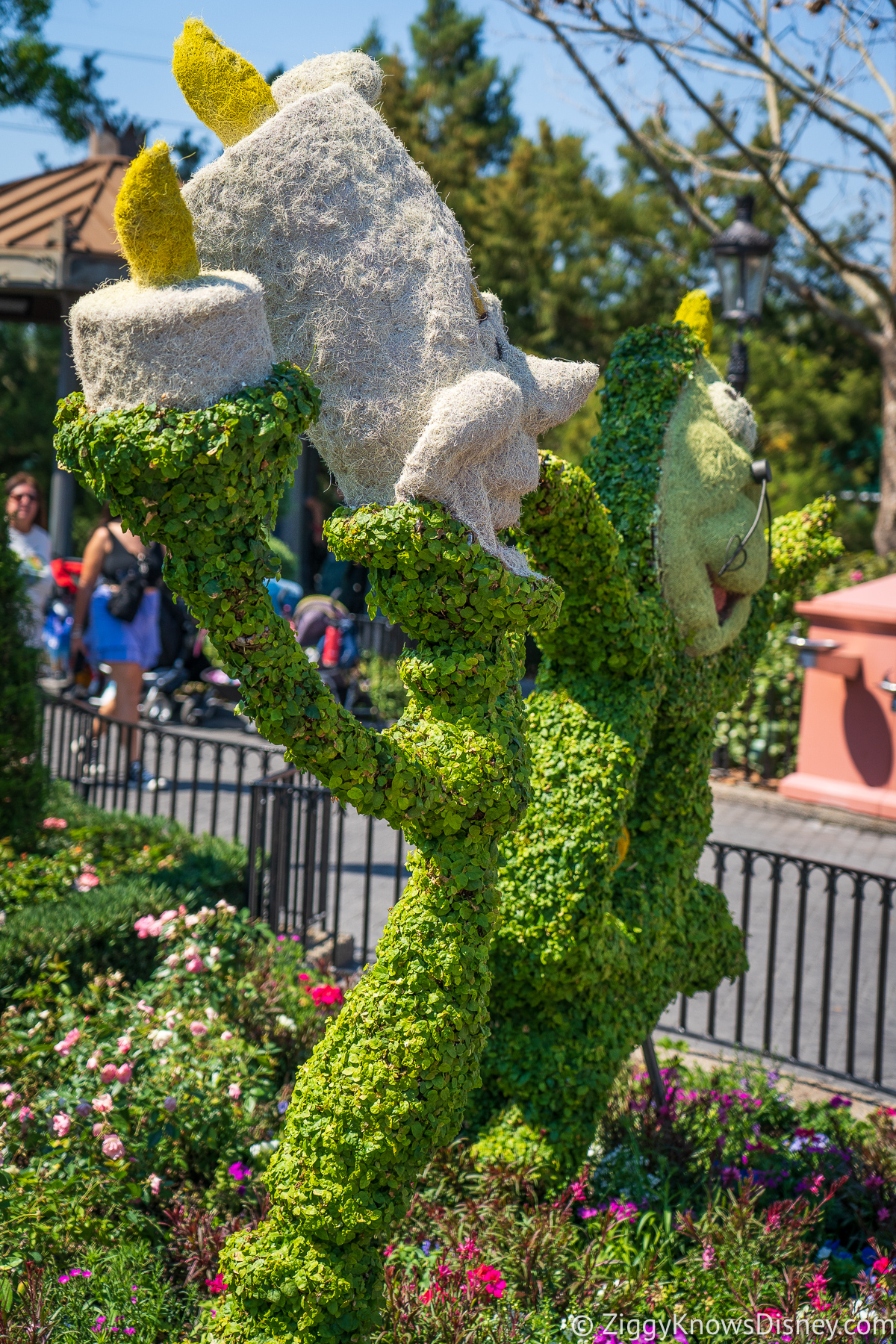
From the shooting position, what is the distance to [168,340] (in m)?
2.34

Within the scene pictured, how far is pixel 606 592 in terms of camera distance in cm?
350

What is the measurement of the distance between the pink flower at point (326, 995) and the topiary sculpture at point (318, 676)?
1.69m

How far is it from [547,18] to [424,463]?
9.48 m

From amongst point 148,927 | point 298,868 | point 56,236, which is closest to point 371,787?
point 148,927

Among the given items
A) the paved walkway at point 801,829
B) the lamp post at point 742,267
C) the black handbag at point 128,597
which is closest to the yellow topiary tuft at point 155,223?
the black handbag at point 128,597

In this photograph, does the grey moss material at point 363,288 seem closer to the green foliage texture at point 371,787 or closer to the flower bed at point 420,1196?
the green foliage texture at point 371,787

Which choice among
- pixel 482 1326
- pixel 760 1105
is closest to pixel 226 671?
pixel 482 1326

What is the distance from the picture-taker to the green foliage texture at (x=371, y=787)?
2.49 meters

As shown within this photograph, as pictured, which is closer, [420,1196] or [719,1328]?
[719,1328]

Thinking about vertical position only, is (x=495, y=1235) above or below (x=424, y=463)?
below

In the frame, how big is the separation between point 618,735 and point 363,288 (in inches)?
64.9

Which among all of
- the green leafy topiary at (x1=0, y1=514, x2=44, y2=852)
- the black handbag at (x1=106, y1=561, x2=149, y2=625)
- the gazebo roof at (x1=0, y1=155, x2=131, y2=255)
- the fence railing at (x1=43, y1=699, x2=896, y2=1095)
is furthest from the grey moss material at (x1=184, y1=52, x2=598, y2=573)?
the gazebo roof at (x1=0, y1=155, x2=131, y2=255)

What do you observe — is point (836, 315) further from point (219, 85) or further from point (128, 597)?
point (219, 85)

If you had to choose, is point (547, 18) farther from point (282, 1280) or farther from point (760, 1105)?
point (282, 1280)
